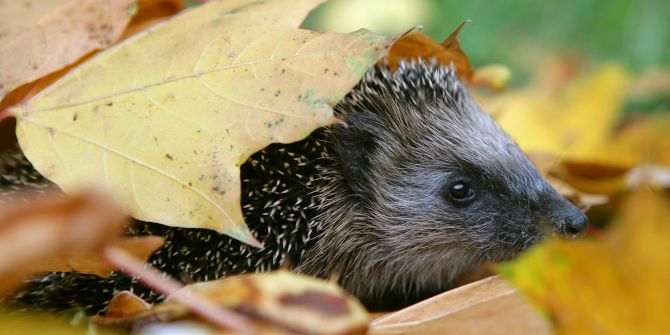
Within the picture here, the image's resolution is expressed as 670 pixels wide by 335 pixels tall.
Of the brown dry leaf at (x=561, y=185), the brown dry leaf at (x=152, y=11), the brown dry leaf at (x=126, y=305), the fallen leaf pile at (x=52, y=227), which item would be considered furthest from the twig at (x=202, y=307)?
the brown dry leaf at (x=561, y=185)

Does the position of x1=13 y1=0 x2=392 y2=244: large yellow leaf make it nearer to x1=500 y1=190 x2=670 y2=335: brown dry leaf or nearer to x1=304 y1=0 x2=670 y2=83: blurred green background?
x1=500 y1=190 x2=670 y2=335: brown dry leaf

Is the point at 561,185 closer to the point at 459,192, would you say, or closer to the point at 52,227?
the point at 459,192

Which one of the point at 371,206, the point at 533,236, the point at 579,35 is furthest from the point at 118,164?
the point at 579,35

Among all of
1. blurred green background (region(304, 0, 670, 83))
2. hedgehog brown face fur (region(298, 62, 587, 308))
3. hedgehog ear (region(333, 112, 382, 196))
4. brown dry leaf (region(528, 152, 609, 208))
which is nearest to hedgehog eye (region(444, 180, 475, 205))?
hedgehog brown face fur (region(298, 62, 587, 308))

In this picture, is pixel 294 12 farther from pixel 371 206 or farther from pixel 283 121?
pixel 371 206

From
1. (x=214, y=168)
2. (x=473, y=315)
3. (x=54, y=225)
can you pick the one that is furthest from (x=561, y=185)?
(x=54, y=225)

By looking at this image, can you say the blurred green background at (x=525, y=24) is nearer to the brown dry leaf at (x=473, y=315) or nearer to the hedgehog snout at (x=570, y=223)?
the hedgehog snout at (x=570, y=223)
